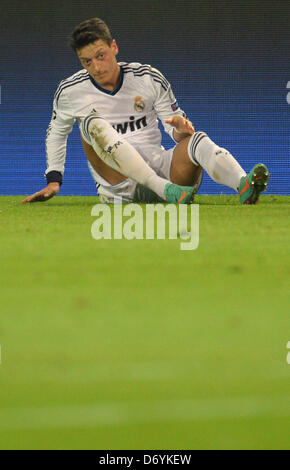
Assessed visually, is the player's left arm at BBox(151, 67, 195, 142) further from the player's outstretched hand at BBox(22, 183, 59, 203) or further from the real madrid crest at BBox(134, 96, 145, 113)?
the player's outstretched hand at BBox(22, 183, 59, 203)

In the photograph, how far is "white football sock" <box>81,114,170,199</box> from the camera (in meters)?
2.38

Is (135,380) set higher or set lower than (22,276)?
lower

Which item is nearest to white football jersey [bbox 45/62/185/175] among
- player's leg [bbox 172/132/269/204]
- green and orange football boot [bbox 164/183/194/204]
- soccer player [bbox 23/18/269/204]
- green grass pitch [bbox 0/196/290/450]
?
soccer player [bbox 23/18/269/204]

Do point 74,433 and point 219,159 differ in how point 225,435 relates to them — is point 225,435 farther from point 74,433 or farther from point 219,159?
point 219,159

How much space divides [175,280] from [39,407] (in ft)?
1.71

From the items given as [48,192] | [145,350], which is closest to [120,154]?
[48,192]

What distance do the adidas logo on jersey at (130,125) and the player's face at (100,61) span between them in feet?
0.48

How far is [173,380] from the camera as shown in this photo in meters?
0.64

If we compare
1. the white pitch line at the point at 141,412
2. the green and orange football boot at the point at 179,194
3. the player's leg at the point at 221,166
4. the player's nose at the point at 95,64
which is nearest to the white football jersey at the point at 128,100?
the player's nose at the point at 95,64

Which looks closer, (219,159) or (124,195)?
(219,159)

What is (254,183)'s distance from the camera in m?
2.32

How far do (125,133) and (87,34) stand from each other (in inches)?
14.5

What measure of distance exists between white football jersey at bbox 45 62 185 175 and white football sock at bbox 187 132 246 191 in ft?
0.78

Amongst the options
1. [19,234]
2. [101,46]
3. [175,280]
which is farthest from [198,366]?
[101,46]
